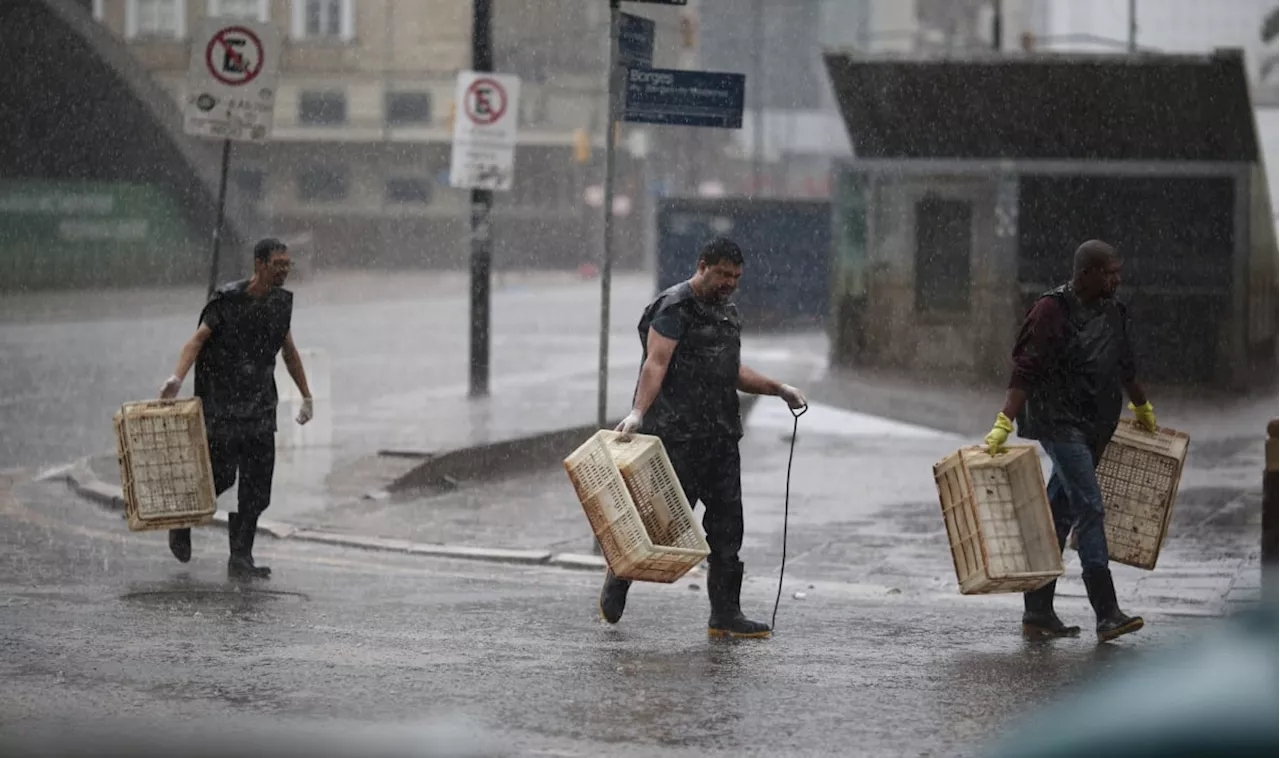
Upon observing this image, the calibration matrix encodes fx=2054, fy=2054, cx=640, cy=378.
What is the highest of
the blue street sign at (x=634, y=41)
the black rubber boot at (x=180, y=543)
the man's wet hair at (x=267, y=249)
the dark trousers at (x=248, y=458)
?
the blue street sign at (x=634, y=41)

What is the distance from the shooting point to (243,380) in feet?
33.2

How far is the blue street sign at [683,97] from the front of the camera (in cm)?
1121

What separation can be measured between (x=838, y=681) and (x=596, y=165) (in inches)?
2514

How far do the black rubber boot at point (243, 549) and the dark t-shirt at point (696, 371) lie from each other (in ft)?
8.42

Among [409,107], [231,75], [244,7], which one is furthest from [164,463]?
[409,107]

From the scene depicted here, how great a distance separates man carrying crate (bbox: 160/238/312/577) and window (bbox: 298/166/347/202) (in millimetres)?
54816

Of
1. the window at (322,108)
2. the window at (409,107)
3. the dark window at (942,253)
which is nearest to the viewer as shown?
the dark window at (942,253)

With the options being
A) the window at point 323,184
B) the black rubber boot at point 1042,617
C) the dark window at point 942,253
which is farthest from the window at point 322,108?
the black rubber boot at point 1042,617

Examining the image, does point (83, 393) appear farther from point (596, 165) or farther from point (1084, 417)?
point (596, 165)

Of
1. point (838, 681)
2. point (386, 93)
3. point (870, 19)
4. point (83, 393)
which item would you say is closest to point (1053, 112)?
point (83, 393)

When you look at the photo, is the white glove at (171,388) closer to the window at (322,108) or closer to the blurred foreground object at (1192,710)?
the blurred foreground object at (1192,710)

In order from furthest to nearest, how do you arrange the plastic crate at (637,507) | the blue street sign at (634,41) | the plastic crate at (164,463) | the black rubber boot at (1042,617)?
the blue street sign at (634,41) < the plastic crate at (164,463) < the black rubber boot at (1042,617) < the plastic crate at (637,507)

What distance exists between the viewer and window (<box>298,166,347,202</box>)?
6425 centimetres

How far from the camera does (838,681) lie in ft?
24.6
